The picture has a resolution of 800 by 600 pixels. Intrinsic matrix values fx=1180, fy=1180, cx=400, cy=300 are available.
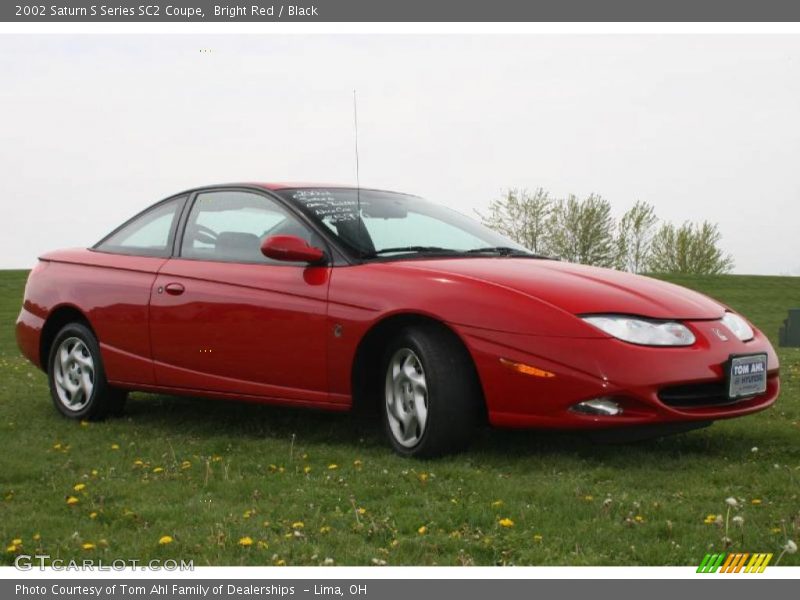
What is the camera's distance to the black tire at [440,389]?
6410 mm

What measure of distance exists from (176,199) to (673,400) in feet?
13.2

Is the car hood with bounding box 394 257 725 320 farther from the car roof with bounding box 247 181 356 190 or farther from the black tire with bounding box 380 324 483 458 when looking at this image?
the car roof with bounding box 247 181 356 190

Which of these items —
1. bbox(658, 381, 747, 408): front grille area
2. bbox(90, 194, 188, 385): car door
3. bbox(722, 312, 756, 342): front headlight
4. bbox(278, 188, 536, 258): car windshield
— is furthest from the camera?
bbox(90, 194, 188, 385): car door

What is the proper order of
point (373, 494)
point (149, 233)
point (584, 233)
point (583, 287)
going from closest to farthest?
point (373, 494) → point (583, 287) → point (149, 233) → point (584, 233)

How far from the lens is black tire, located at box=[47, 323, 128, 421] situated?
8633 millimetres

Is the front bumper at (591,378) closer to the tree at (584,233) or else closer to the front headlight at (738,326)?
the front headlight at (738,326)

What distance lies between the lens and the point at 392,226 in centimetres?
754

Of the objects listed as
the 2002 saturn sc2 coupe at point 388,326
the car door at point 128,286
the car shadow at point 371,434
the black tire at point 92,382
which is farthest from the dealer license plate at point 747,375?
the black tire at point 92,382

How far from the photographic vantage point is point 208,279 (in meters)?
7.73

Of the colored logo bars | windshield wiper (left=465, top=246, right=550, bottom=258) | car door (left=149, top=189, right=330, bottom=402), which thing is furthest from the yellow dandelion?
windshield wiper (left=465, top=246, right=550, bottom=258)

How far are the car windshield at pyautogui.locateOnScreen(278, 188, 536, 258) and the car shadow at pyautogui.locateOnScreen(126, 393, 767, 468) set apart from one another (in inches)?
43.4

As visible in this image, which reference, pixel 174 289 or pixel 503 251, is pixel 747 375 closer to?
pixel 503 251

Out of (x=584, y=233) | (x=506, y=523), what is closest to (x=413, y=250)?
(x=506, y=523)

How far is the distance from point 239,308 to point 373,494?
2.05 metres
